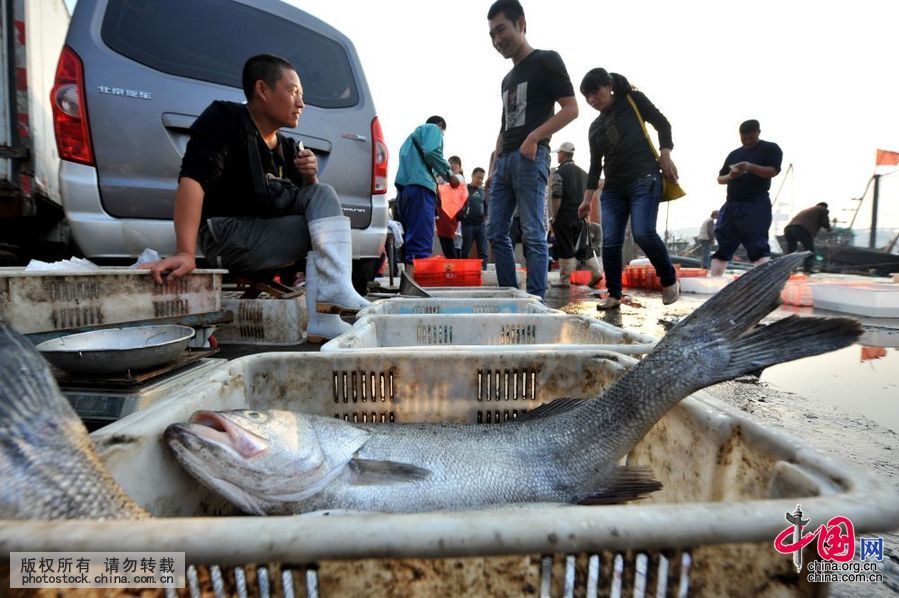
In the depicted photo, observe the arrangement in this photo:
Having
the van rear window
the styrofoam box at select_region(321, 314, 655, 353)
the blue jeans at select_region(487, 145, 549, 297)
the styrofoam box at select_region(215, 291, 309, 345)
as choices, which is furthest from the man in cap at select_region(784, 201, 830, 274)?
the styrofoam box at select_region(215, 291, 309, 345)

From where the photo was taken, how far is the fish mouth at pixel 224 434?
0.98m

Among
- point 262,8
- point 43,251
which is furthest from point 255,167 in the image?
point 43,251

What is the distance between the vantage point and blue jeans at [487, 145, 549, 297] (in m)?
4.07

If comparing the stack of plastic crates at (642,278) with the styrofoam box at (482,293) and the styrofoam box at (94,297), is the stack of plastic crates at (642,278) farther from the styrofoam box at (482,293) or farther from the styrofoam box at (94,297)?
the styrofoam box at (94,297)

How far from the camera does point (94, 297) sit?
2.07 m

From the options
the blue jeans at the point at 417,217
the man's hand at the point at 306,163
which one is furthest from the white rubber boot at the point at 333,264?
the blue jeans at the point at 417,217

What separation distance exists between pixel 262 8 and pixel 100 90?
142 centimetres

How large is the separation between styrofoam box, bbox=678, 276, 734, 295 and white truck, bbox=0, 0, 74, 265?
883 cm

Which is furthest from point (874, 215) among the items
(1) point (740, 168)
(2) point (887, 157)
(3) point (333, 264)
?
(3) point (333, 264)

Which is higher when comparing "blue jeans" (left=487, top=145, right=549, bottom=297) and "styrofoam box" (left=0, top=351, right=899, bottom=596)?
"blue jeans" (left=487, top=145, right=549, bottom=297)

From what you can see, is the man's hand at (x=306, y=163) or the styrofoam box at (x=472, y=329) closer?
the styrofoam box at (x=472, y=329)

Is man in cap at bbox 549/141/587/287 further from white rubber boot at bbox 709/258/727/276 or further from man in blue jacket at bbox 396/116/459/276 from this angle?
man in blue jacket at bbox 396/116/459/276

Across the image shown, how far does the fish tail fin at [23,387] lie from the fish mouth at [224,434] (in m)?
0.23

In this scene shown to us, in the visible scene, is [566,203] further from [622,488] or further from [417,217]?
[622,488]
